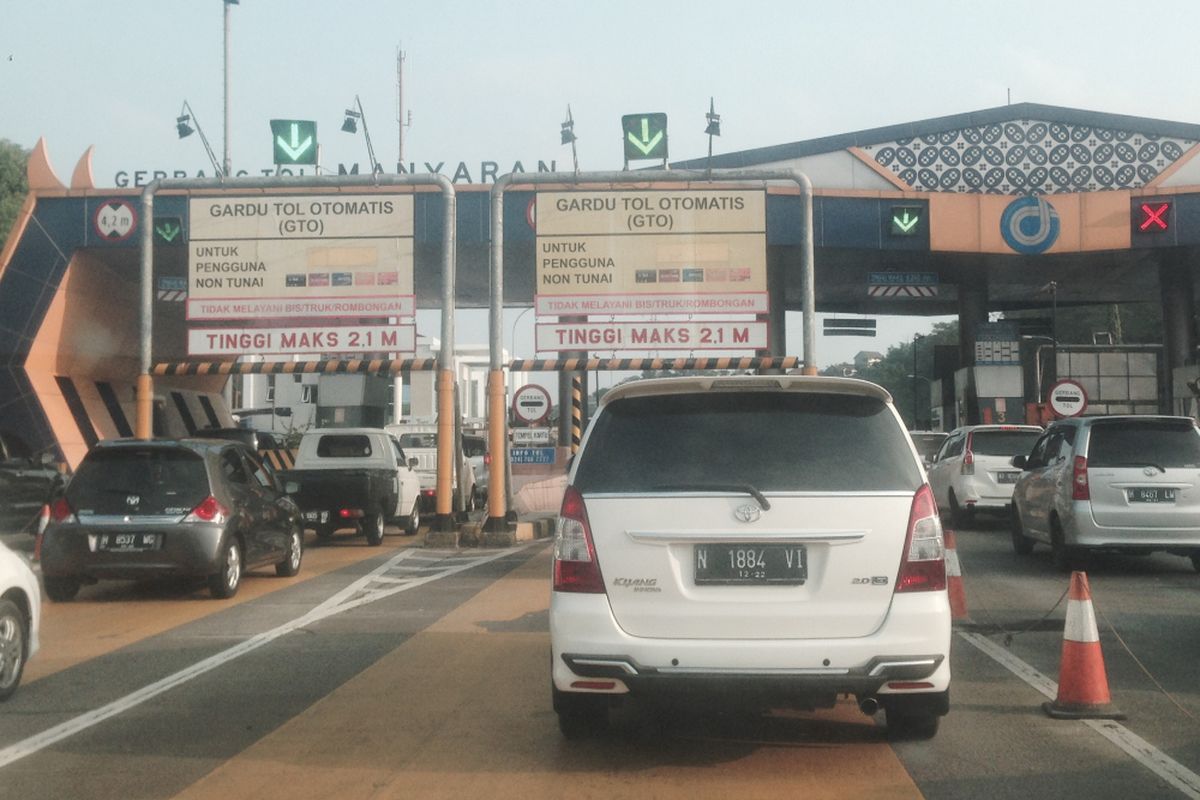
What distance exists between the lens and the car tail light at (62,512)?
1323 centimetres

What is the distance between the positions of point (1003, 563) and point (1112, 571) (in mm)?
1468

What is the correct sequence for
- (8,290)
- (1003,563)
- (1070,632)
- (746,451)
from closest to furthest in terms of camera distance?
1. (746,451)
2. (1070,632)
3. (1003,563)
4. (8,290)

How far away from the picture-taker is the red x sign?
31609 millimetres

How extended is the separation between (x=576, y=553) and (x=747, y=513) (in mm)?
779

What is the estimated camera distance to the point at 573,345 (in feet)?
71.4

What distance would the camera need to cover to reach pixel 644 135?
75.1ft

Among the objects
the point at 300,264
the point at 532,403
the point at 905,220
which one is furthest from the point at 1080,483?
the point at 905,220

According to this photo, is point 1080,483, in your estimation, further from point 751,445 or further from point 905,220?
point 905,220

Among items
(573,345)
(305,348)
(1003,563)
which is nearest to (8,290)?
(305,348)

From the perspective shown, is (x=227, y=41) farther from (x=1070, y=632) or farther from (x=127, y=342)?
(x=1070, y=632)

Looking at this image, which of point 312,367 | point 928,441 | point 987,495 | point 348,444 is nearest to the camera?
point 312,367

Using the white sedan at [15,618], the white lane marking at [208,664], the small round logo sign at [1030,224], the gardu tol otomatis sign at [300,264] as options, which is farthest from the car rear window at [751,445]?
the small round logo sign at [1030,224]

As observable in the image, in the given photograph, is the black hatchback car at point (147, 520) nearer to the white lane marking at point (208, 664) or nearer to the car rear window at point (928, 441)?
the white lane marking at point (208, 664)

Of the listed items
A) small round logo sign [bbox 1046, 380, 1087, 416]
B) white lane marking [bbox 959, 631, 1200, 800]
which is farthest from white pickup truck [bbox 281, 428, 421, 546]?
white lane marking [bbox 959, 631, 1200, 800]
